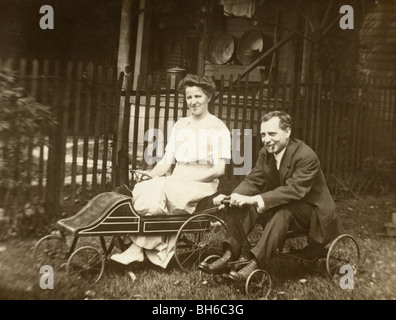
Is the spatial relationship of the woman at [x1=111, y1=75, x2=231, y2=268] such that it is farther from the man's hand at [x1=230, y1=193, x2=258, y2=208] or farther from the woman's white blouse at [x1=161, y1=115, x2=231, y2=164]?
the man's hand at [x1=230, y1=193, x2=258, y2=208]

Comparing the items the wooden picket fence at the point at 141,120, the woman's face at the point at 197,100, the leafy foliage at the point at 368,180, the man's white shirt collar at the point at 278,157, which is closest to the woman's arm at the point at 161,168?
the wooden picket fence at the point at 141,120

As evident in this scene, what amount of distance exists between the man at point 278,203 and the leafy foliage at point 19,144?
1.40 meters

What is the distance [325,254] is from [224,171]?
0.92 meters

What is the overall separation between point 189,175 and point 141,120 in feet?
2.51

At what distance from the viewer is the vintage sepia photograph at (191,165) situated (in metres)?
3.03

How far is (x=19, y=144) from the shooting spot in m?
3.37

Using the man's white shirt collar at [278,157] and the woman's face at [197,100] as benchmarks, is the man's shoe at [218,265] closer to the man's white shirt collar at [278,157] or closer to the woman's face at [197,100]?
the man's white shirt collar at [278,157]

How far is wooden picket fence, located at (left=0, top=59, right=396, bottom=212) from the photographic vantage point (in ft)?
11.4

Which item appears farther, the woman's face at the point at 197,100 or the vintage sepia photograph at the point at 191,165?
the woman's face at the point at 197,100

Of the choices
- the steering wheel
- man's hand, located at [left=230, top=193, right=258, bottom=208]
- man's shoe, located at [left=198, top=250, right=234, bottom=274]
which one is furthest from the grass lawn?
the steering wheel

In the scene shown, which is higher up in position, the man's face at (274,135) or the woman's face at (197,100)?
the woman's face at (197,100)

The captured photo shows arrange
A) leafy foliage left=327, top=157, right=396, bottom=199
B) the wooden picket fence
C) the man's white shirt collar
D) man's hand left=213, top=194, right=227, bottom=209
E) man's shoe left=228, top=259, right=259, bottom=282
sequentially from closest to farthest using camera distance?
man's shoe left=228, top=259, right=259, bottom=282 → man's hand left=213, top=194, right=227, bottom=209 → the man's white shirt collar → the wooden picket fence → leafy foliage left=327, top=157, right=396, bottom=199

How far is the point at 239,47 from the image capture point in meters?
6.20

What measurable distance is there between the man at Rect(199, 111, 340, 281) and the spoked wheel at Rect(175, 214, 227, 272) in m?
0.18
